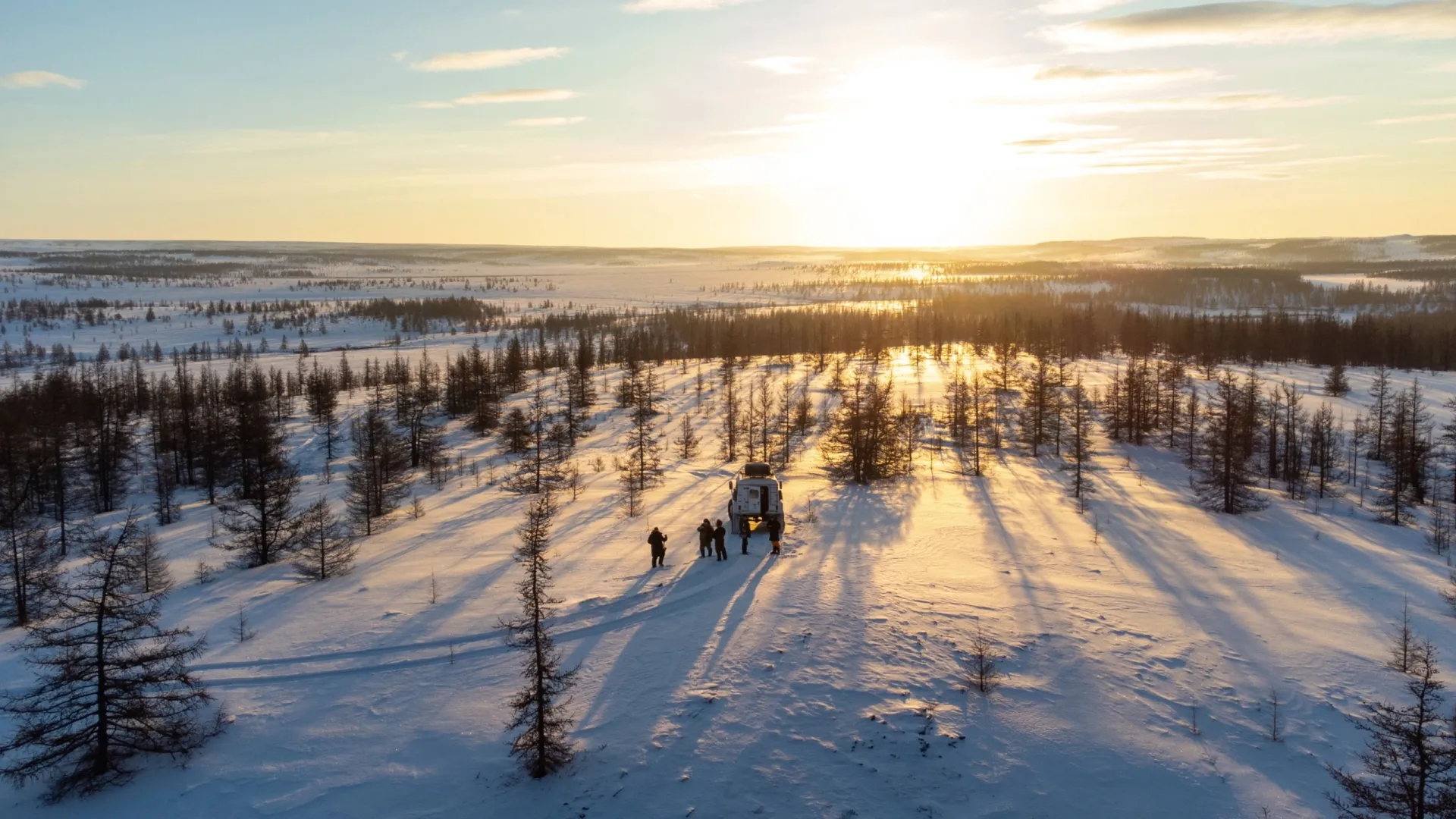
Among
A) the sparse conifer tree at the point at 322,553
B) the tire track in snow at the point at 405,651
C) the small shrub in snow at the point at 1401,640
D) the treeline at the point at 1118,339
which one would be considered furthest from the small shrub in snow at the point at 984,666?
the treeline at the point at 1118,339

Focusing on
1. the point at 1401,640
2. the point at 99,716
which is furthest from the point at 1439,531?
the point at 99,716

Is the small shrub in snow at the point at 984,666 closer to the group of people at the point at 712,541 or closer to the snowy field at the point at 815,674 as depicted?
the snowy field at the point at 815,674

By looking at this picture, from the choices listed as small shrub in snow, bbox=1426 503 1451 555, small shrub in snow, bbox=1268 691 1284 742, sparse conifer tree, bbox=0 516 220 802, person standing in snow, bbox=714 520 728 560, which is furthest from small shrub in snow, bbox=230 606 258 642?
small shrub in snow, bbox=1426 503 1451 555

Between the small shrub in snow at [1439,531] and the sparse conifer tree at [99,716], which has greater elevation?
the sparse conifer tree at [99,716]

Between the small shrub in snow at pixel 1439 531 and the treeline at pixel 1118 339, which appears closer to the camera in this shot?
the small shrub in snow at pixel 1439 531

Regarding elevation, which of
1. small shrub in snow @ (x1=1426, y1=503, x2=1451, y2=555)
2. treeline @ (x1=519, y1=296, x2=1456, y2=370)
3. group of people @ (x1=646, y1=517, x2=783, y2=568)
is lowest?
small shrub in snow @ (x1=1426, y1=503, x2=1451, y2=555)

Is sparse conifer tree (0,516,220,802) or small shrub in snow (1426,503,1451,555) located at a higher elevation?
sparse conifer tree (0,516,220,802)

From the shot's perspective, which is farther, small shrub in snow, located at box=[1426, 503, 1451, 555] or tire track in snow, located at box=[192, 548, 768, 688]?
small shrub in snow, located at box=[1426, 503, 1451, 555]

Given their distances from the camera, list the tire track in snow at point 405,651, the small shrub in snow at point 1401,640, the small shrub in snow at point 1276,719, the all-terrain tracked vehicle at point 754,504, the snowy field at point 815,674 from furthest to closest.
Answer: the all-terrain tracked vehicle at point 754,504 < the tire track in snow at point 405,651 < the small shrub in snow at point 1401,640 < the small shrub in snow at point 1276,719 < the snowy field at point 815,674

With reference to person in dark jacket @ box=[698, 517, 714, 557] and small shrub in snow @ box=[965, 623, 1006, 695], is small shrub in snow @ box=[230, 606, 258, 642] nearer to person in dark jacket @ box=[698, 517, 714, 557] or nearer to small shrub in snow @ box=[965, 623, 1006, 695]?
person in dark jacket @ box=[698, 517, 714, 557]
